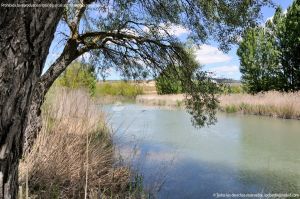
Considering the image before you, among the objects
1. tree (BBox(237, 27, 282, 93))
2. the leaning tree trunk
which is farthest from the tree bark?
tree (BBox(237, 27, 282, 93))

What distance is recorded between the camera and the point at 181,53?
7035 millimetres

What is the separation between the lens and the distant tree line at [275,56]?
24625mm

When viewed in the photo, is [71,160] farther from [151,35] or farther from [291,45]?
[291,45]

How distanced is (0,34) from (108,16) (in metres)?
5.75

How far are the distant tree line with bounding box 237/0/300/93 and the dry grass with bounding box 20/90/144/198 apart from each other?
62.4 feet

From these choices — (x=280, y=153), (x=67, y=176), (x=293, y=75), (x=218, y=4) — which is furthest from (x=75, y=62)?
(x=293, y=75)

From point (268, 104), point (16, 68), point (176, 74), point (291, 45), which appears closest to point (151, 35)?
point (176, 74)

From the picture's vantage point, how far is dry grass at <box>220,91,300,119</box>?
17.8 m

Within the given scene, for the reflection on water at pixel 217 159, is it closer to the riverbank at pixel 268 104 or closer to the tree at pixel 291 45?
the riverbank at pixel 268 104

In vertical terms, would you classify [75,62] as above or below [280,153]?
above

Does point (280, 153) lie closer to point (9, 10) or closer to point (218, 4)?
point (218, 4)

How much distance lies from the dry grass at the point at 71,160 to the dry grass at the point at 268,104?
1144 cm

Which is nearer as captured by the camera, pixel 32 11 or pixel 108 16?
pixel 32 11

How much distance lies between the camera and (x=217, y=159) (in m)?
8.50
